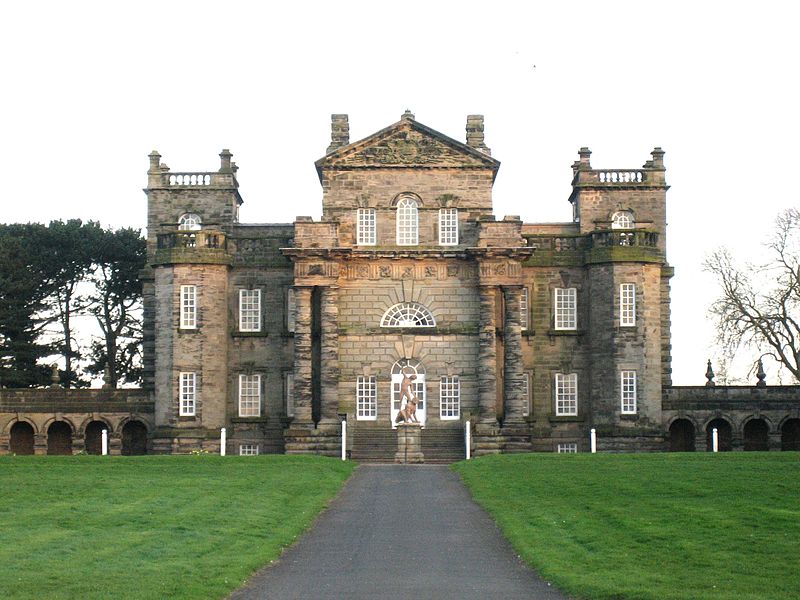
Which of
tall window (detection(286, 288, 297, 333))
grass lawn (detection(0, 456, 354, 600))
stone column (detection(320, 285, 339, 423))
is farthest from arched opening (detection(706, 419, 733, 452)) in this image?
grass lawn (detection(0, 456, 354, 600))

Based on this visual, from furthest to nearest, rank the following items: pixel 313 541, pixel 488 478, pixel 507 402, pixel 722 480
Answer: pixel 507 402 → pixel 488 478 → pixel 722 480 → pixel 313 541

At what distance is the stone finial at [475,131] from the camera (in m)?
58.0

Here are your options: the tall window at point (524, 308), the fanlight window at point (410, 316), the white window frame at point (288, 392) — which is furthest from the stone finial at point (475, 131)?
the white window frame at point (288, 392)

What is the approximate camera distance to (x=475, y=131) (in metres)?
58.2

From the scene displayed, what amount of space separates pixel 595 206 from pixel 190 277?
19004mm

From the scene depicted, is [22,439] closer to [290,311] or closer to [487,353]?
[290,311]

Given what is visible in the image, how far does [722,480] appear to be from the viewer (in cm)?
3394

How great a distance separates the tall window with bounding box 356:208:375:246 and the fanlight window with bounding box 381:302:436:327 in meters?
3.04

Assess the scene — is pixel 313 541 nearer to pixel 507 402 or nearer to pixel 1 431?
pixel 507 402

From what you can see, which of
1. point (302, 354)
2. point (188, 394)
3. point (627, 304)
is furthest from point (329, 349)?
point (627, 304)

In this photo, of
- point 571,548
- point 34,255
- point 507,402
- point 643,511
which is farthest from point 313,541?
point 34,255

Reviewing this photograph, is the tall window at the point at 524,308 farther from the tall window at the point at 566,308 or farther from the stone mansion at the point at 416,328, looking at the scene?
the tall window at the point at 566,308

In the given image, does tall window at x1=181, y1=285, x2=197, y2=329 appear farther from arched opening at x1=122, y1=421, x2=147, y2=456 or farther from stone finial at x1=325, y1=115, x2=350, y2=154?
stone finial at x1=325, y1=115, x2=350, y2=154

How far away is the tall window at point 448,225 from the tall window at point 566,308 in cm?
525
